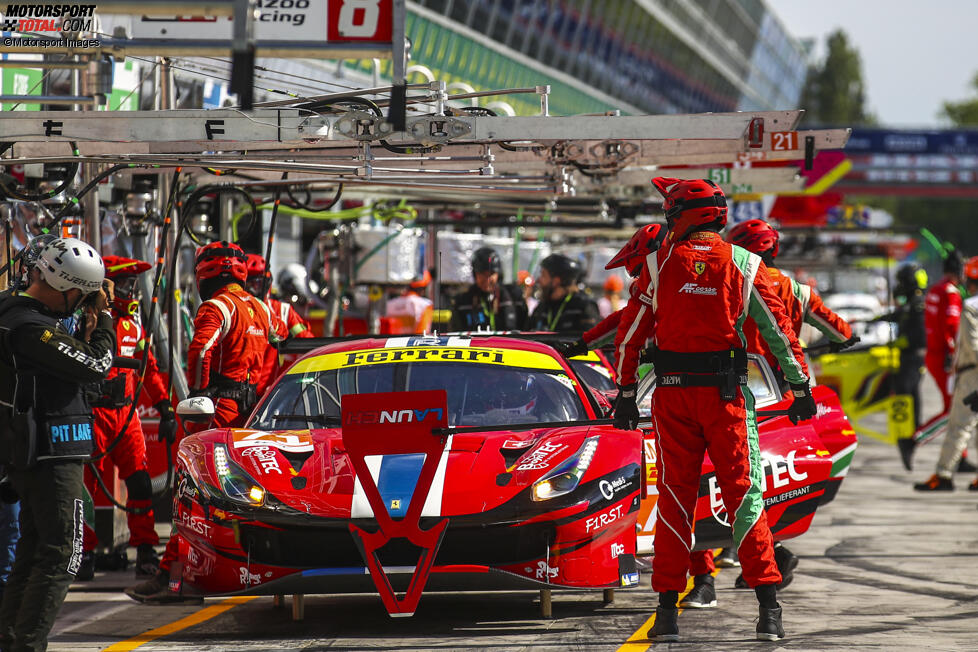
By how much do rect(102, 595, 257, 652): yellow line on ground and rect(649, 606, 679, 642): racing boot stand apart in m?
2.01

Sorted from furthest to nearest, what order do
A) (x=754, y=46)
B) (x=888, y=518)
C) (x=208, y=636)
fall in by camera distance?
1. (x=754, y=46)
2. (x=888, y=518)
3. (x=208, y=636)

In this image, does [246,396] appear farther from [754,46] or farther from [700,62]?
[754,46]

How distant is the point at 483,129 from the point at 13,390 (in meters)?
2.68

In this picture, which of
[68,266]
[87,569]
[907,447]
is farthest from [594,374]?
[907,447]

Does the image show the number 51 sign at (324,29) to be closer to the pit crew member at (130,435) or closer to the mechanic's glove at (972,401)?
the pit crew member at (130,435)

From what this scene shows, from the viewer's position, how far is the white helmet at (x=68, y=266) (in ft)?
20.1

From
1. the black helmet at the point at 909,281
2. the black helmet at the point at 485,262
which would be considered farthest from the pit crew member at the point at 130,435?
the black helmet at the point at 909,281

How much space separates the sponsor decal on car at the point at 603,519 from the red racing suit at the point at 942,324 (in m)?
8.37

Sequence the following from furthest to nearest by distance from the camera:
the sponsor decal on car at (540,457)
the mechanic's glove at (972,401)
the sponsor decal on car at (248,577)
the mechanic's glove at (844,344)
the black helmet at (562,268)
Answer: the mechanic's glove at (972,401)
the black helmet at (562,268)
the mechanic's glove at (844,344)
the sponsor decal on car at (540,457)
the sponsor decal on car at (248,577)

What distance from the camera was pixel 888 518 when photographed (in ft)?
37.8

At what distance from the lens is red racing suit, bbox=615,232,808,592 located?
674cm

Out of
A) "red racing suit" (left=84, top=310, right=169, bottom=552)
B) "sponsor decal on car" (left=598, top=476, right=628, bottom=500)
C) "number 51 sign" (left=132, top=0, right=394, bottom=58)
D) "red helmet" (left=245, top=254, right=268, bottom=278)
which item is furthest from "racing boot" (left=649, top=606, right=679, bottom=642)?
"red helmet" (left=245, top=254, right=268, bottom=278)

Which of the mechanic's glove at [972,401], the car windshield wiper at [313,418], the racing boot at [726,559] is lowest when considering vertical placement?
the racing boot at [726,559]

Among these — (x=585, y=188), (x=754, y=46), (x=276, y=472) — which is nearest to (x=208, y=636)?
(x=276, y=472)
